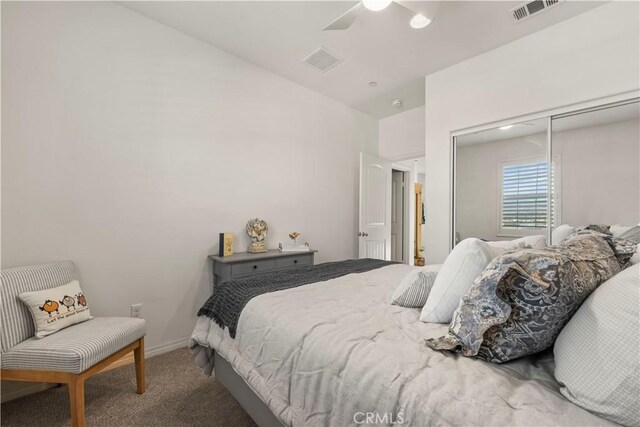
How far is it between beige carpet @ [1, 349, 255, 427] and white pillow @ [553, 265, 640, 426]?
1585 mm

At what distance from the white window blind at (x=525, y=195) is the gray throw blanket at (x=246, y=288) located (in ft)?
5.35

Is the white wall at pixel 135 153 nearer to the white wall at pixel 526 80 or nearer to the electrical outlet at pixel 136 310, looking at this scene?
the electrical outlet at pixel 136 310

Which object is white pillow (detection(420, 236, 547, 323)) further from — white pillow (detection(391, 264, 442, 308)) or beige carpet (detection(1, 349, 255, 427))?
beige carpet (detection(1, 349, 255, 427))

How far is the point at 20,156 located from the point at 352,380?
8.10ft

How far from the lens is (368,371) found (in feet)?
2.89

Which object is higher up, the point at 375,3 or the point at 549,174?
the point at 375,3

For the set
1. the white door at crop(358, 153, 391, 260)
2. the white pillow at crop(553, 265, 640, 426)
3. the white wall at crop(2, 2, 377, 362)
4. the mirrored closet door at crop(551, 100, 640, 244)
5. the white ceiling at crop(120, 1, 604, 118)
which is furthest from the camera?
the white door at crop(358, 153, 391, 260)

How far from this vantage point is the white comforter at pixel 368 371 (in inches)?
27.5

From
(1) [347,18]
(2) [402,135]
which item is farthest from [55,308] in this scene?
(2) [402,135]

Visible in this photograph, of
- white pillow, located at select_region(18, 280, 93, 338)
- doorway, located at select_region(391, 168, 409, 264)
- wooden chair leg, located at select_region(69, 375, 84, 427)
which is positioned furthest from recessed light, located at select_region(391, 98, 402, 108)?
wooden chair leg, located at select_region(69, 375, 84, 427)

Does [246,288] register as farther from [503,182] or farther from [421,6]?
[503,182]

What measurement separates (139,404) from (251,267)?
1.26 metres

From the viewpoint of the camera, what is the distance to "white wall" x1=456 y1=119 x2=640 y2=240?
6.98ft

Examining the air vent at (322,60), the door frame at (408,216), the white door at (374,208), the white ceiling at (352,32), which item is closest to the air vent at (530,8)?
the white ceiling at (352,32)
